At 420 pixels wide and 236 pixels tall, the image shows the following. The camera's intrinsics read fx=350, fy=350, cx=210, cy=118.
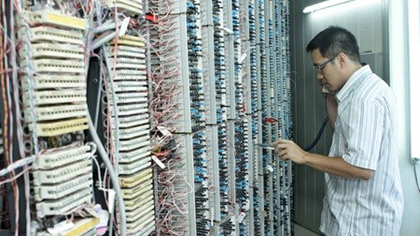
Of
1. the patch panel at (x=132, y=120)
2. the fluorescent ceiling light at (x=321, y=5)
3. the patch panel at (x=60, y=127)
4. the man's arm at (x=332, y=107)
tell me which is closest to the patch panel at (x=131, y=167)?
the patch panel at (x=132, y=120)

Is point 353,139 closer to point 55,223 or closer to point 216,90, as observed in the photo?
point 216,90

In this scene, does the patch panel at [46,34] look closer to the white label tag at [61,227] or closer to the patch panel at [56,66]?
the patch panel at [56,66]

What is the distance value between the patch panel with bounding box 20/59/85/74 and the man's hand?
121cm

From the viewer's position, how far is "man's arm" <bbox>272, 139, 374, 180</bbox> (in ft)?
5.20

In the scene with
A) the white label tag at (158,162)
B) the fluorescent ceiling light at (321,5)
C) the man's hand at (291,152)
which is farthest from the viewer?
the fluorescent ceiling light at (321,5)

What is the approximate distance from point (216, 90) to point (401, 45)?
1526 mm

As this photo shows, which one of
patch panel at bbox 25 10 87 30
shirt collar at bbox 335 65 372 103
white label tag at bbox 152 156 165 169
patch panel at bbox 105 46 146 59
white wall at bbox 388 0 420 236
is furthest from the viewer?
white wall at bbox 388 0 420 236

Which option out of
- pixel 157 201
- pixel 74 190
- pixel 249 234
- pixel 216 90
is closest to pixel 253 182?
pixel 249 234

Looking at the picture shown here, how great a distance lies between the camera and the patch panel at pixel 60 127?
0.85 m

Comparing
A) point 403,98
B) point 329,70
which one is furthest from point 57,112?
point 403,98

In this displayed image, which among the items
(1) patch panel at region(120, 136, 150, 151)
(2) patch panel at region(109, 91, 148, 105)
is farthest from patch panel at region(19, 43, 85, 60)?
(1) patch panel at region(120, 136, 150, 151)

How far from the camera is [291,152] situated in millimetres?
1852

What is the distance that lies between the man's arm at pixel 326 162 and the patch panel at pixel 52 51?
1.23 meters

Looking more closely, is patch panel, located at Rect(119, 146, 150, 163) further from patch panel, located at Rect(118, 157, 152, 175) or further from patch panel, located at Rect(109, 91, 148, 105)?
patch panel, located at Rect(109, 91, 148, 105)
